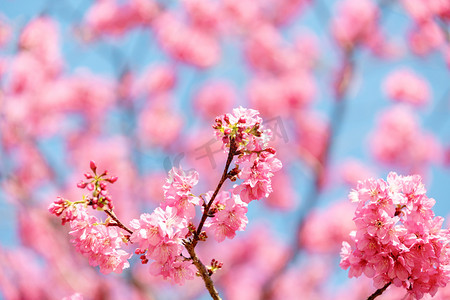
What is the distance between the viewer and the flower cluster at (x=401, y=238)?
174 centimetres

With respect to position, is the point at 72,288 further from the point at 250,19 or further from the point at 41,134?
the point at 250,19

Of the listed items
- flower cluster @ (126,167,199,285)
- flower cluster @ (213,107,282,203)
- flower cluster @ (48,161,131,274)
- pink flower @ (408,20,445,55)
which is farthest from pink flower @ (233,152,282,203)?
pink flower @ (408,20,445,55)

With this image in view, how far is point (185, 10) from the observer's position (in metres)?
8.35

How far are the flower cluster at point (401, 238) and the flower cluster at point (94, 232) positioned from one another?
954mm

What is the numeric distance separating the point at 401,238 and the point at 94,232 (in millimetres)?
1208

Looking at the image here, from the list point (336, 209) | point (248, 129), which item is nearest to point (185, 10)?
point (336, 209)

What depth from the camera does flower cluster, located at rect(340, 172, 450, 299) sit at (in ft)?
5.70

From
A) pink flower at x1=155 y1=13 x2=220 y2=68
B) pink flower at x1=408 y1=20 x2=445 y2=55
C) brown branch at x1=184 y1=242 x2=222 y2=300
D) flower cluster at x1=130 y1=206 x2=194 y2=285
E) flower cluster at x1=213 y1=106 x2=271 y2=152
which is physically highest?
pink flower at x1=155 y1=13 x2=220 y2=68

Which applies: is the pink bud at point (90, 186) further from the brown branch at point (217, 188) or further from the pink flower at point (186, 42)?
the pink flower at point (186, 42)

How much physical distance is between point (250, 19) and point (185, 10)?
1264 mm

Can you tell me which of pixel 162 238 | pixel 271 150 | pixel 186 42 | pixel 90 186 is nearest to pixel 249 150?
pixel 271 150

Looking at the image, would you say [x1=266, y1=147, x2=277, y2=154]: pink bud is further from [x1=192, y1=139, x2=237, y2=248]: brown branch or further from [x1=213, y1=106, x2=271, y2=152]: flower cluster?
[x1=192, y1=139, x2=237, y2=248]: brown branch

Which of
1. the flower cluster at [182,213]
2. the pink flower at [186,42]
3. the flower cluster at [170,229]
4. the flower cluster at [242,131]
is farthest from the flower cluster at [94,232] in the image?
the pink flower at [186,42]

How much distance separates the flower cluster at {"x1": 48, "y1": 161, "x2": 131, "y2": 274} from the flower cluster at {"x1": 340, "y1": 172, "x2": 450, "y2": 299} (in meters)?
0.95
